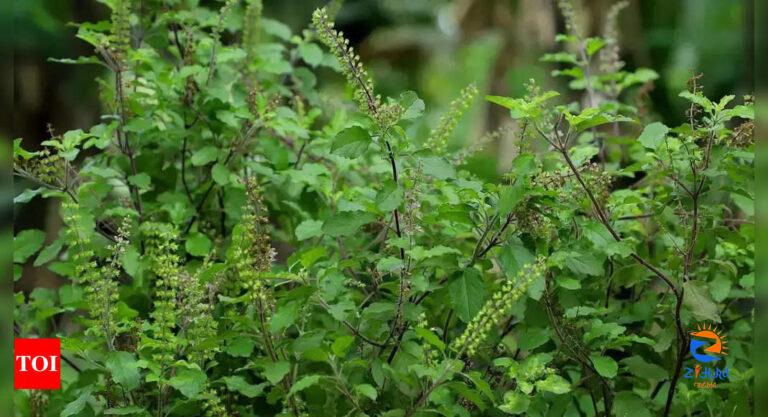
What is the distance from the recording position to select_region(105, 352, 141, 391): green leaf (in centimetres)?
139

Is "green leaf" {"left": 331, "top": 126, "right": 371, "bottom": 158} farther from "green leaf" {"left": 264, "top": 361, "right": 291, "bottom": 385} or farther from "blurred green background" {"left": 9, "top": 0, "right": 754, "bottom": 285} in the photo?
"blurred green background" {"left": 9, "top": 0, "right": 754, "bottom": 285}

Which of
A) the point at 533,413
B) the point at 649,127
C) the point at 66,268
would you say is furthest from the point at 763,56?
the point at 66,268

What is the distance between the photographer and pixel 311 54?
83.0 inches

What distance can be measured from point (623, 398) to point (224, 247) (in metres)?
0.79

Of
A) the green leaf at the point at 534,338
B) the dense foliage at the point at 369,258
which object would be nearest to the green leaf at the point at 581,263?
the dense foliage at the point at 369,258

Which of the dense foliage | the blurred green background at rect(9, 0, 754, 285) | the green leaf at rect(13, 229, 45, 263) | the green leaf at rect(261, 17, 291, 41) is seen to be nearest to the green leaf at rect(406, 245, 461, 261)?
the dense foliage

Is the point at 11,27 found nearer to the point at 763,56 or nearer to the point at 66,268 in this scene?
the point at 66,268

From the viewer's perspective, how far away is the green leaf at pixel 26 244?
1.75 m

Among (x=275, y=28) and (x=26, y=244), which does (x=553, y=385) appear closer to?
(x=26, y=244)

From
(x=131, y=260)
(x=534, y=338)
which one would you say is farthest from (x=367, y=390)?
(x=131, y=260)

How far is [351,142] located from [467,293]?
28 centimetres

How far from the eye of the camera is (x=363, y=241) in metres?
1.81

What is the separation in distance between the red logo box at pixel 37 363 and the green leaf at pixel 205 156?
0.40 metres

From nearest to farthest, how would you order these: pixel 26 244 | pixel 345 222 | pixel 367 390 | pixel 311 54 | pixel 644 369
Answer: pixel 367 390, pixel 345 222, pixel 644 369, pixel 26 244, pixel 311 54
